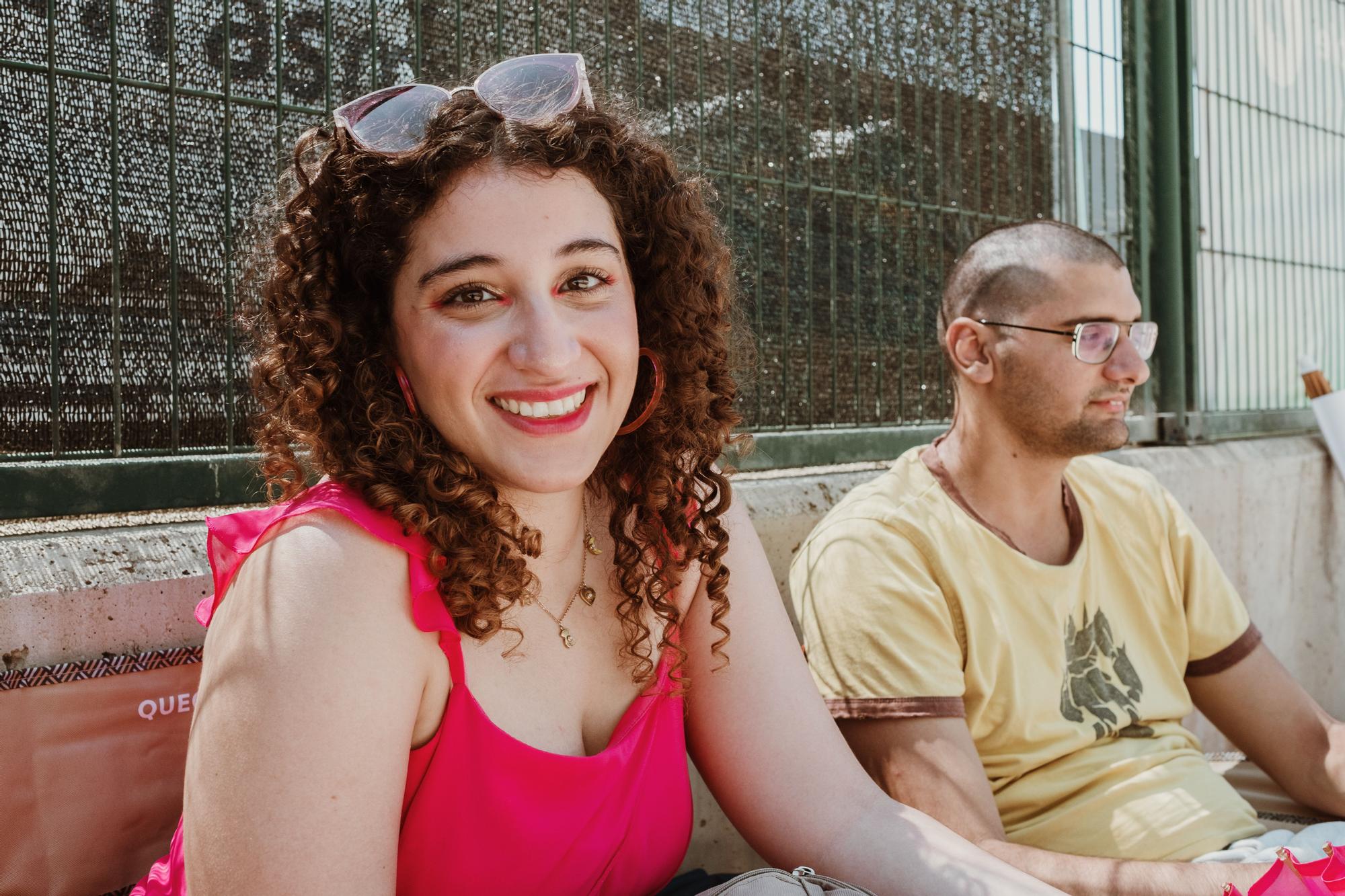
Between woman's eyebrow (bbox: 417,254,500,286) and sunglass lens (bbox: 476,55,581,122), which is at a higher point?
sunglass lens (bbox: 476,55,581,122)

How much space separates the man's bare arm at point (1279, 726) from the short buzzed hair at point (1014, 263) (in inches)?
41.9

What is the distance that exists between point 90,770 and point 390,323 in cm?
90

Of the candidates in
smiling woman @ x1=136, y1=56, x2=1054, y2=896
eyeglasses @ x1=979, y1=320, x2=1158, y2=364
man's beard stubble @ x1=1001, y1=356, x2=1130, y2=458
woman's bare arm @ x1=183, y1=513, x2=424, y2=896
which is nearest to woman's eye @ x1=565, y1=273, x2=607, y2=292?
smiling woman @ x1=136, y1=56, x2=1054, y2=896

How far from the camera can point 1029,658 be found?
248 centimetres

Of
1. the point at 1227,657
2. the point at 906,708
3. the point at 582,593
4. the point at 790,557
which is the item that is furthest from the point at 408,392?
the point at 1227,657

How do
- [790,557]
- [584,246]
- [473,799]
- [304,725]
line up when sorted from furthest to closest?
[790,557]
[584,246]
[473,799]
[304,725]

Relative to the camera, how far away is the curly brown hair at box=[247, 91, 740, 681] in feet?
5.53

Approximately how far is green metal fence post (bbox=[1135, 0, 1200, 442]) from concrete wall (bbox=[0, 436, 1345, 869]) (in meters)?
0.41

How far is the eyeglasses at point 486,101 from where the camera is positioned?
1717mm

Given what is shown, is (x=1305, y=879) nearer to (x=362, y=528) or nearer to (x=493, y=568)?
(x=493, y=568)

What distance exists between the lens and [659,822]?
6.18 feet

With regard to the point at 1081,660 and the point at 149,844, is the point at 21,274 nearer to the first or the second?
the point at 149,844

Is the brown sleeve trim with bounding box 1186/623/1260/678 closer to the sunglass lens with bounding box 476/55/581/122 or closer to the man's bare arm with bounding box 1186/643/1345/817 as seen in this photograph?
the man's bare arm with bounding box 1186/643/1345/817

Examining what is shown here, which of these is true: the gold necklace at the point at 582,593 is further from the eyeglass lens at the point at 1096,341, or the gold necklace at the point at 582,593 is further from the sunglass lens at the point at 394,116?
the eyeglass lens at the point at 1096,341
